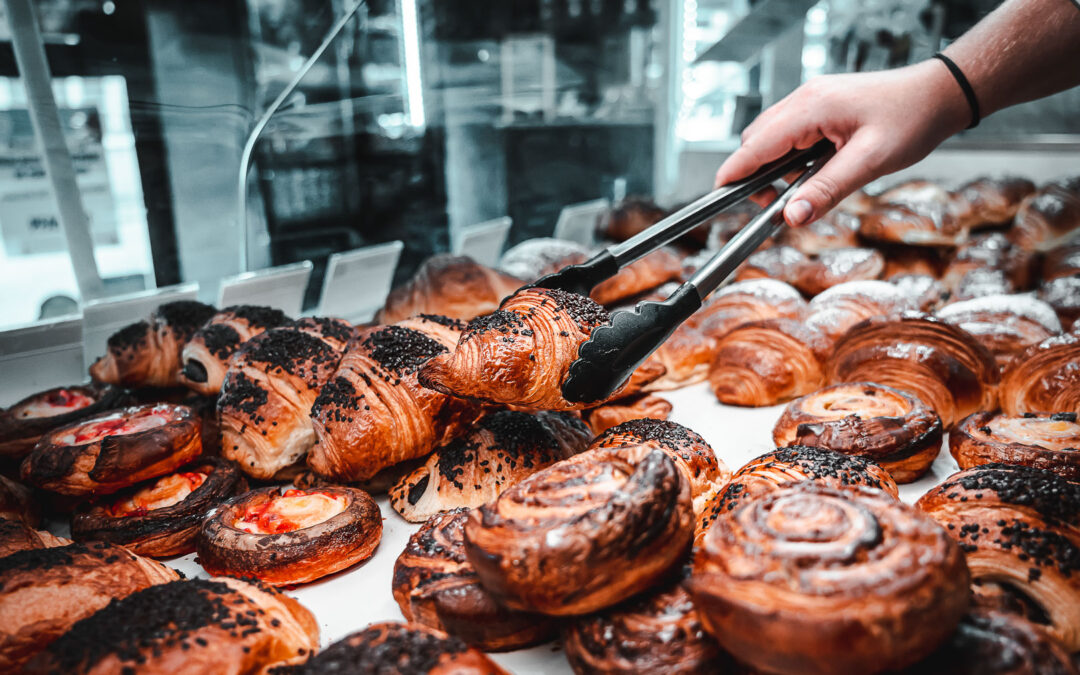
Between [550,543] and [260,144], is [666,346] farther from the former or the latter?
[260,144]

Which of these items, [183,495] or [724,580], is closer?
[724,580]

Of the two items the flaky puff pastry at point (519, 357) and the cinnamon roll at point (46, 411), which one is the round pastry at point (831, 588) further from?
the cinnamon roll at point (46, 411)

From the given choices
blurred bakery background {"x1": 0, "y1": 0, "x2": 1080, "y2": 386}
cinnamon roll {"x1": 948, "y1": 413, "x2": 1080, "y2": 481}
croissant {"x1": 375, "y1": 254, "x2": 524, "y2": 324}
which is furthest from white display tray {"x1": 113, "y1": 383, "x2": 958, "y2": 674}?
blurred bakery background {"x1": 0, "y1": 0, "x2": 1080, "y2": 386}

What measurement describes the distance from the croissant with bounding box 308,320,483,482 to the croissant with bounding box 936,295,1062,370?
7.38ft

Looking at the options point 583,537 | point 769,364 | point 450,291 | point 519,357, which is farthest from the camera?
point 450,291

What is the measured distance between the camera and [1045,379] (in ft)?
8.19

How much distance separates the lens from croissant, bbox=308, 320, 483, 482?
2115 millimetres

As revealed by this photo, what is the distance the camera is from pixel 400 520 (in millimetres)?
2201

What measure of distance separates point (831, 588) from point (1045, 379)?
2.05 metres

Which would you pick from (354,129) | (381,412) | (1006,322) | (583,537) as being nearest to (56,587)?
(381,412)

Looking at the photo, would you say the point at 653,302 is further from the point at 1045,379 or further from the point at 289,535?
the point at 1045,379

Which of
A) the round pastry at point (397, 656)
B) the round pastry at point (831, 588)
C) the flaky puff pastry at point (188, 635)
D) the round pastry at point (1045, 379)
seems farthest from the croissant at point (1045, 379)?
the flaky puff pastry at point (188, 635)

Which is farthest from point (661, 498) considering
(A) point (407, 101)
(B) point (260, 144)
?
(A) point (407, 101)

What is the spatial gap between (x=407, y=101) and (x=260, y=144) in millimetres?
1150
